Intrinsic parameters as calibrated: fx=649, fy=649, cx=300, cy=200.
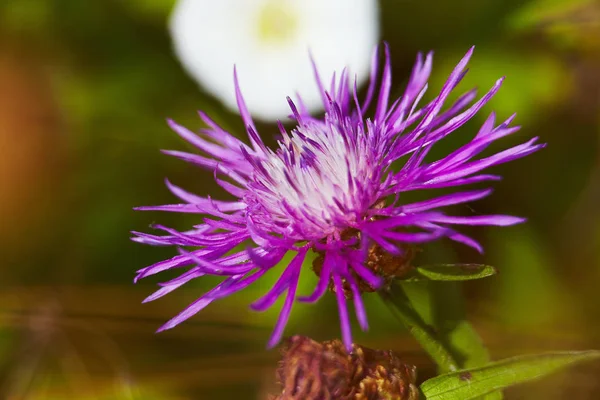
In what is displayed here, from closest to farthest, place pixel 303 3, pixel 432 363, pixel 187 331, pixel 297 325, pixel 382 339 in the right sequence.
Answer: pixel 432 363
pixel 382 339
pixel 297 325
pixel 187 331
pixel 303 3

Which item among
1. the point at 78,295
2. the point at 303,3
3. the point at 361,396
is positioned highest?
the point at 303,3

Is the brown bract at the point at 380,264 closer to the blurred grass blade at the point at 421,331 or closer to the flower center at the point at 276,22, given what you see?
the blurred grass blade at the point at 421,331

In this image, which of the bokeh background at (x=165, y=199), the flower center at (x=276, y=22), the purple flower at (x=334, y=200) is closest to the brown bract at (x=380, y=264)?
the purple flower at (x=334, y=200)

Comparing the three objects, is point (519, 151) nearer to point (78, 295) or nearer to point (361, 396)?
point (361, 396)

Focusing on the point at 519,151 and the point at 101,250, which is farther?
the point at 101,250

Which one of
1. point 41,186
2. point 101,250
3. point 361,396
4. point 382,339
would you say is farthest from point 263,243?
point 41,186

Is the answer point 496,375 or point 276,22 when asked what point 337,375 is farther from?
point 276,22

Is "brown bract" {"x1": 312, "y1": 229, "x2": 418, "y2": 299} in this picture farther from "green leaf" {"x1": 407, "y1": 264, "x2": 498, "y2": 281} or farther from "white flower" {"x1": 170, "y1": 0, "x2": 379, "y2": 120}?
"white flower" {"x1": 170, "y1": 0, "x2": 379, "y2": 120}
